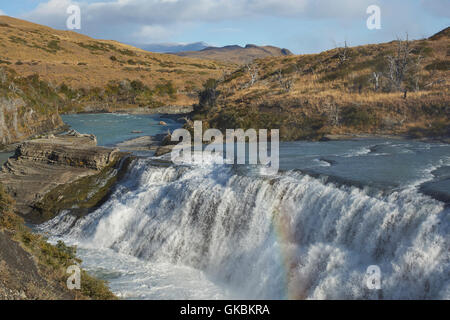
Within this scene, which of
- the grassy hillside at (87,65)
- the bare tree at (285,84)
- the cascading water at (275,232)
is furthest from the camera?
the grassy hillside at (87,65)

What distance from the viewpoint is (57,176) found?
24203 millimetres

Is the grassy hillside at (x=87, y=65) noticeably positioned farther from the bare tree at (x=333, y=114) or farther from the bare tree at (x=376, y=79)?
the bare tree at (x=333, y=114)

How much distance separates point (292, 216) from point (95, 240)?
33.1 feet

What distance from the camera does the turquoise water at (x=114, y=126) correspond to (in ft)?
129

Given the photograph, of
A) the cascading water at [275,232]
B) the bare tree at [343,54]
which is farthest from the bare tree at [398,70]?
the cascading water at [275,232]

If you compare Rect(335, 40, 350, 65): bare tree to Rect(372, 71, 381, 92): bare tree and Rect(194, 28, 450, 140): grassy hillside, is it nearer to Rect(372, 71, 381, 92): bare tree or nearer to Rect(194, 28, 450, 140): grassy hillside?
Rect(194, 28, 450, 140): grassy hillside

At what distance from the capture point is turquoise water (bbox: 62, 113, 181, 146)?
39.4m

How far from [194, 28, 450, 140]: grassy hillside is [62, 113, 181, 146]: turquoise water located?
19.2 feet

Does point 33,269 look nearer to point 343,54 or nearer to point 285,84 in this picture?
point 285,84

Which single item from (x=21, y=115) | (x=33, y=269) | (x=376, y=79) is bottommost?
(x=33, y=269)

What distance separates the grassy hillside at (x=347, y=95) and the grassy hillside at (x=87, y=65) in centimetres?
2612

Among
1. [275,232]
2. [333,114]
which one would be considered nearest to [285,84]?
[333,114]

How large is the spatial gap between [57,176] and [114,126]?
24829mm
